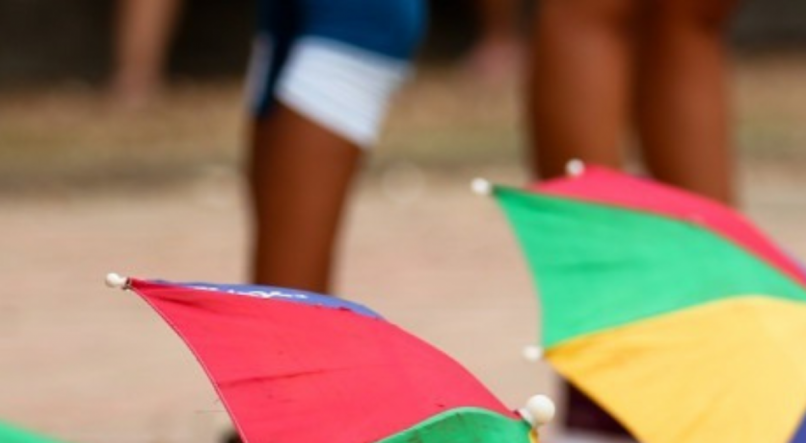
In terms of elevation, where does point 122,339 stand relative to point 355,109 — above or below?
below

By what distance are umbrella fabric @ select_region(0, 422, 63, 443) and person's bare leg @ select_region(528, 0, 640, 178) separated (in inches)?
77.1

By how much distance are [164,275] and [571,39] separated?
1.88 meters

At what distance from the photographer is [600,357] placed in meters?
2.37

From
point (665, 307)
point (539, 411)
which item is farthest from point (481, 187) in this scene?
point (539, 411)

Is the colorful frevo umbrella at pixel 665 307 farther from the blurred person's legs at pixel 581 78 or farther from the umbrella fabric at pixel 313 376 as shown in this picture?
the blurred person's legs at pixel 581 78

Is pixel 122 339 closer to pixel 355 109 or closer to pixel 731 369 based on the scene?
pixel 355 109

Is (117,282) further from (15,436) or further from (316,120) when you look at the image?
(316,120)

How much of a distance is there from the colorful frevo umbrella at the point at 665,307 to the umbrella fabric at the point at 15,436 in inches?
23.4

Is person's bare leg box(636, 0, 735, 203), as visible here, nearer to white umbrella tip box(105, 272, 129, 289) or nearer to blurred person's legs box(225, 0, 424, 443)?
blurred person's legs box(225, 0, 424, 443)

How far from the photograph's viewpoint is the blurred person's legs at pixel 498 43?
9953mm

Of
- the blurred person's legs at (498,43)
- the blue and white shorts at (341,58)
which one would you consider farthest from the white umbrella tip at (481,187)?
the blurred person's legs at (498,43)

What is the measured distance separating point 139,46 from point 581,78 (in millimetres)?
5473

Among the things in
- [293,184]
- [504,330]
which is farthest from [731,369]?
[504,330]

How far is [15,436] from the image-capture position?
5.90ft
